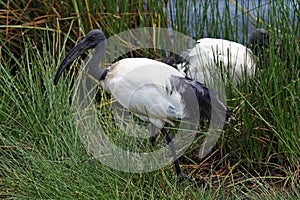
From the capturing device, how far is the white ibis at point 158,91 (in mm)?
2824

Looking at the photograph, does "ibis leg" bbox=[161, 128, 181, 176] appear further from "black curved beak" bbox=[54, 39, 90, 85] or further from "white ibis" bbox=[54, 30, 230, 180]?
"black curved beak" bbox=[54, 39, 90, 85]

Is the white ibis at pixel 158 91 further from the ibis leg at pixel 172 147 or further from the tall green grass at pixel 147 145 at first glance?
the tall green grass at pixel 147 145

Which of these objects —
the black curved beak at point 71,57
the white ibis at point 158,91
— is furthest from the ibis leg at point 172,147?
the black curved beak at point 71,57

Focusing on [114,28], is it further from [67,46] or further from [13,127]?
[13,127]

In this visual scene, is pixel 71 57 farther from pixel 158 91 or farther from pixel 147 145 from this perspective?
pixel 147 145

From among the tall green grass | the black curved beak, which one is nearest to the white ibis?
the black curved beak

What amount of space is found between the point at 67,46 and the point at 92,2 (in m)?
0.34

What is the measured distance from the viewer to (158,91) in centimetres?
285

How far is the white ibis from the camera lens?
2824mm

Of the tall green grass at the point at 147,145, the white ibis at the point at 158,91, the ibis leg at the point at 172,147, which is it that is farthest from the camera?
the white ibis at the point at 158,91

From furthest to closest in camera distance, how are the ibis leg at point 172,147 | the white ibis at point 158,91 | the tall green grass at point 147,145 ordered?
the white ibis at point 158,91 < the ibis leg at point 172,147 < the tall green grass at point 147,145

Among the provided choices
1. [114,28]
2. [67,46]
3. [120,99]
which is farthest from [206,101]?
[67,46]

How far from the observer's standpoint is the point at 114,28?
3559 mm

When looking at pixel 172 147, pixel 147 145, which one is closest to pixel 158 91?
pixel 172 147
